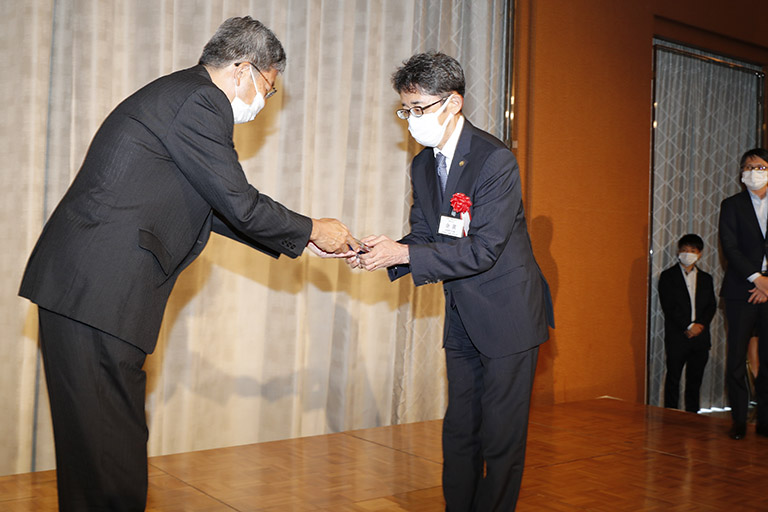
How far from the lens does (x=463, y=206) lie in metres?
2.46

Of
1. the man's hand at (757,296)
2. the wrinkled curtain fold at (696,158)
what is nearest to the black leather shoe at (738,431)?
the man's hand at (757,296)

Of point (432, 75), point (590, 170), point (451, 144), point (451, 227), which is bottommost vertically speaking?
point (451, 227)

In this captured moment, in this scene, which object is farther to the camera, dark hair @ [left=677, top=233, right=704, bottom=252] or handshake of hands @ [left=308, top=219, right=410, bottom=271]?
dark hair @ [left=677, top=233, right=704, bottom=252]

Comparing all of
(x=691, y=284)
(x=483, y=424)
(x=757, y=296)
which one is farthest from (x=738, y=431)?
(x=483, y=424)

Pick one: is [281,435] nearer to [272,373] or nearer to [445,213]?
[272,373]

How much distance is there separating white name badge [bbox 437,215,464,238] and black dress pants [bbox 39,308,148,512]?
1.09 metres

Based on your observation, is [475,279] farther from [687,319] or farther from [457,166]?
[687,319]

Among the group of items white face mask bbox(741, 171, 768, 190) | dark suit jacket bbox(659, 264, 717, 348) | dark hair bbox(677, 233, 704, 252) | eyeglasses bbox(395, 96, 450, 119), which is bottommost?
dark suit jacket bbox(659, 264, 717, 348)

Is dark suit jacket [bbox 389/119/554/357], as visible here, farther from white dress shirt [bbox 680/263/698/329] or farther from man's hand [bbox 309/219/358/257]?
white dress shirt [bbox 680/263/698/329]

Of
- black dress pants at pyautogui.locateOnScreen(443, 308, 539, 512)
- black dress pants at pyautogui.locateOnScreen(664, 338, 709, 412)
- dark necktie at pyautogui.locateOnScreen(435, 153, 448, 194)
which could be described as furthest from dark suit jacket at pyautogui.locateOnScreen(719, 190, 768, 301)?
dark necktie at pyautogui.locateOnScreen(435, 153, 448, 194)

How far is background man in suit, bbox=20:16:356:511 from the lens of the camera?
1853 mm

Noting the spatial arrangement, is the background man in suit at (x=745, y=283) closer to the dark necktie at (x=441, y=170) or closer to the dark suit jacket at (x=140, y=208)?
the dark necktie at (x=441, y=170)

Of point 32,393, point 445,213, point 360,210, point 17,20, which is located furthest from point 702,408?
point 17,20

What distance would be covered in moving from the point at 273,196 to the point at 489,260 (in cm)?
194
